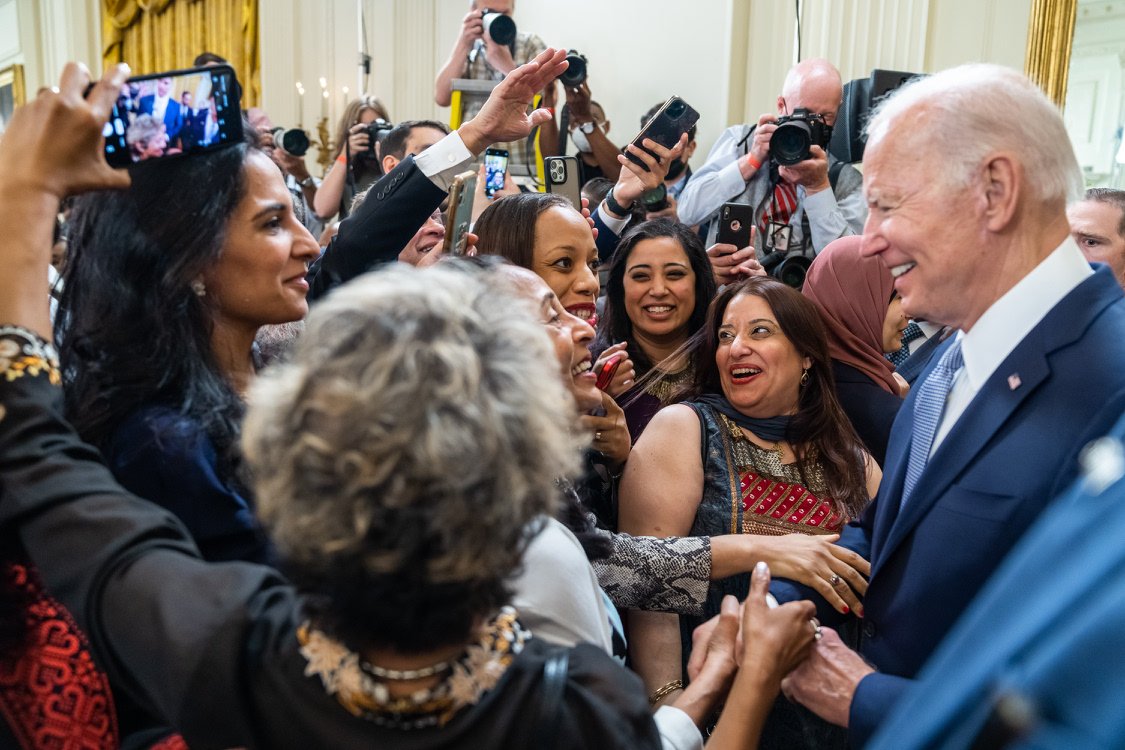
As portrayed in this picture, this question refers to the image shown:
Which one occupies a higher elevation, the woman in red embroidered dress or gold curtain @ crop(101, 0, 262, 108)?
gold curtain @ crop(101, 0, 262, 108)

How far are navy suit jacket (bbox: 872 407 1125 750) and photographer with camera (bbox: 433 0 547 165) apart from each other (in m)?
3.03

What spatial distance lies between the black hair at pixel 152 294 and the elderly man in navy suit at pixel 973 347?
0.93 m

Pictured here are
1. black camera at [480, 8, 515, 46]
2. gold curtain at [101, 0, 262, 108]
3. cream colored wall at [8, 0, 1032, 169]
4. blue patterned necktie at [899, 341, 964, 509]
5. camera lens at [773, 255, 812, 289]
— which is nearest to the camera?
blue patterned necktie at [899, 341, 964, 509]

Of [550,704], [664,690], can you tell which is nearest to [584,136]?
[664,690]

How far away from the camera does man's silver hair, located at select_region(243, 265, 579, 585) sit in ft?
2.32

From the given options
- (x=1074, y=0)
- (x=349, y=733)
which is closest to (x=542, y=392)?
(x=349, y=733)

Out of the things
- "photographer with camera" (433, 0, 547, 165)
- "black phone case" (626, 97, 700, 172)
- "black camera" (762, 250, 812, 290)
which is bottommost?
"black camera" (762, 250, 812, 290)

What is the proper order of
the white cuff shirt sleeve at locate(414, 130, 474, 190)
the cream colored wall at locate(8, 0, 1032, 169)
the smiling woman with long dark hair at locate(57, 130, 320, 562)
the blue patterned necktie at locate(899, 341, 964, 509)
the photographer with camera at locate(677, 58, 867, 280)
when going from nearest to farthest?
1. the smiling woman with long dark hair at locate(57, 130, 320, 562)
2. the blue patterned necktie at locate(899, 341, 964, 509)
3. the white cuff shirt sleeve at locate(414, 130, 474, 190)
4. the photographer with camera at locate(677, 58, 867, 280)
5. the cream colored wall at locate(8, 0, 1032, 169)

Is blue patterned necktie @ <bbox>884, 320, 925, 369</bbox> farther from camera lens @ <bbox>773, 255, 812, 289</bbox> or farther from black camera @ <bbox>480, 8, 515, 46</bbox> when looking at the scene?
black camera @ <bbox>480, 8, 515, 46</bbox>

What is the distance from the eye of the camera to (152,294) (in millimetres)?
1289

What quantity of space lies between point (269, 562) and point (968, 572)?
904 millimetres

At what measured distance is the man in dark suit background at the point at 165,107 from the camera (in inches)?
44.9

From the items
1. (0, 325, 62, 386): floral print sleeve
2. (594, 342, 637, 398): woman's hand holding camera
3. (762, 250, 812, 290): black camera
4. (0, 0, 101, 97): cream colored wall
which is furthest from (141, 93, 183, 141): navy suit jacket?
(0, 0, 101, 97): cream colored wall

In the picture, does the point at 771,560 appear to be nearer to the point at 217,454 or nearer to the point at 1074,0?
the point at 217,454
